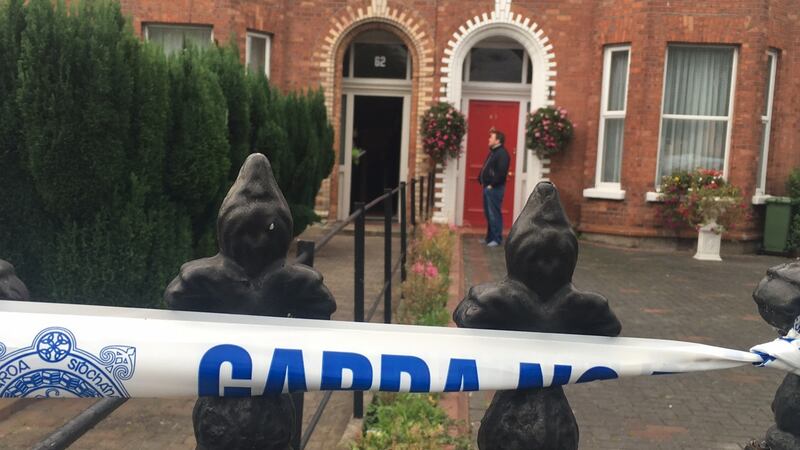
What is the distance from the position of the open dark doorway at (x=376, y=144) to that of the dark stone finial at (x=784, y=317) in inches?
523

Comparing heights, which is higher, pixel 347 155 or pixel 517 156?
pixel 517 156

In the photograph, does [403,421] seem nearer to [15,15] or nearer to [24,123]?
[24,123]

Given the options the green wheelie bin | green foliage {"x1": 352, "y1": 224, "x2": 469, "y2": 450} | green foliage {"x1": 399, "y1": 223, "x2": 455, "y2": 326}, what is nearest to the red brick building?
the green wheelie bin

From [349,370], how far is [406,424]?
8.47 feet

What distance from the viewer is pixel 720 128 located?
43.0ft

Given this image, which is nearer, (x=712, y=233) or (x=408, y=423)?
(x=408, y=423)

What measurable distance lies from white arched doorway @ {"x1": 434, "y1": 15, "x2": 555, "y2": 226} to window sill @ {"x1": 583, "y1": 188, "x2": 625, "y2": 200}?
856 millimetres

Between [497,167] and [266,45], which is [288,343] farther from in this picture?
[266,45]

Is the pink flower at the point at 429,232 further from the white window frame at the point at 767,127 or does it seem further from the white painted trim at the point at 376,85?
the white window frame at the point at 767,127

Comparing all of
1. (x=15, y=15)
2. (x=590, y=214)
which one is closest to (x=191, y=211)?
(x=15, y=15)

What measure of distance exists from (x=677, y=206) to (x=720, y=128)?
1.71 metres

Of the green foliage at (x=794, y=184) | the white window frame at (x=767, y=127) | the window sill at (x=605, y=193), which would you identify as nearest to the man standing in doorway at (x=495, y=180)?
the window sill at (x=605, y=193)

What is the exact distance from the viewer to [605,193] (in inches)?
523

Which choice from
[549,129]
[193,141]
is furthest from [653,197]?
[193,141]
